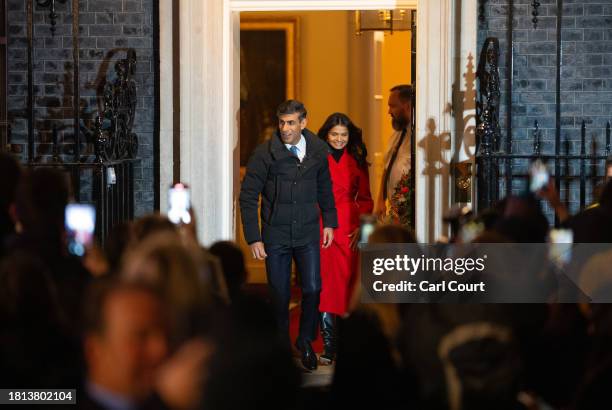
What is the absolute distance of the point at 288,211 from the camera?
7887 mm

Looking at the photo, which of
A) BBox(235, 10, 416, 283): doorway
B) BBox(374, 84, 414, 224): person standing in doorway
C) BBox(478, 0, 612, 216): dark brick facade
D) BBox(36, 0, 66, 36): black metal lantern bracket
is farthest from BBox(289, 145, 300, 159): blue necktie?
BBox(235, 10, 416, 283): doorway

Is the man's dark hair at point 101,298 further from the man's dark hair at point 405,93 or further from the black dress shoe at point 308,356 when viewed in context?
the man's dark hair at point 405,93

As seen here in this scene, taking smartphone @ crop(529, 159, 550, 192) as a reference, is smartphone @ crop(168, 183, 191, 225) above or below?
below

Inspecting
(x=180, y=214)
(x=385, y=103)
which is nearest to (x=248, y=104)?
(x=385, y=103)

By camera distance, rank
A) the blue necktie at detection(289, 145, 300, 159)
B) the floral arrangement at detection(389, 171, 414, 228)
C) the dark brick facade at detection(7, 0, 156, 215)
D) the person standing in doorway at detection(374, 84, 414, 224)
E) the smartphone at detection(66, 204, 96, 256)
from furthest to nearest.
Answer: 1. the person standing in doorway at detection(374, 84, 414, 224)
2. the floral arrangement at detection(389, 171, 414, 228)
3. the dark brick facade at detection(7, 0, 156, 215)
4. the blue necktie at detection(289, 145, 300, 159)
5. the smartphone at detection(66, 204, 96, 256)

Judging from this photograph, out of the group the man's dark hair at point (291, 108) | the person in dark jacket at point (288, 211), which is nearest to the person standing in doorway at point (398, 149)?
the person in dark jacket at point (288, 211)

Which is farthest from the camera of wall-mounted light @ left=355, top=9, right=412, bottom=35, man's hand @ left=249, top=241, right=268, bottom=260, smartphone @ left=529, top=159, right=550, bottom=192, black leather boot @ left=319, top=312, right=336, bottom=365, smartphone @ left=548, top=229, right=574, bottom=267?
wall-mounted light @ left=355, top=9, right=412, bottom=35

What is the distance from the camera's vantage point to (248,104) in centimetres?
1321

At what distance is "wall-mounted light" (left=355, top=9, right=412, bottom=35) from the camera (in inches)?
385

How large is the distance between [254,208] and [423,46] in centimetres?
161

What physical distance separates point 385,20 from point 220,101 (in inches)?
80.4

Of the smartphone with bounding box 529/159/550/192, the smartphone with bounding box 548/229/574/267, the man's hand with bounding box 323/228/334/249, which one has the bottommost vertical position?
the man's hand with bounding box 323/228/334/249

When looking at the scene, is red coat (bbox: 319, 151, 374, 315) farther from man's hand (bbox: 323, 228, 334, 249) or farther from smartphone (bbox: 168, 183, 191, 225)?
smartphone (bbox: 168, 183, 191, 225)

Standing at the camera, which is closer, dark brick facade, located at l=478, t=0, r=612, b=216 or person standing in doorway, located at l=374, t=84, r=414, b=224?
dark brick facade, located at l=478, t=0, r=612, b=216
